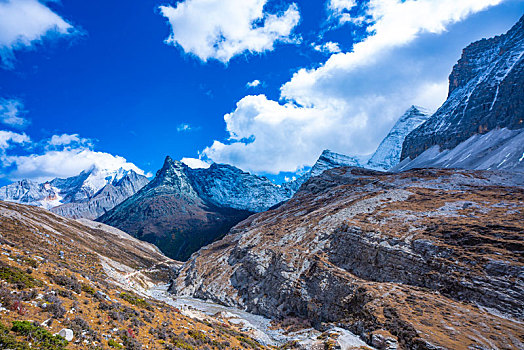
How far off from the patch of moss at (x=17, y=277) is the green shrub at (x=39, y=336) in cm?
550

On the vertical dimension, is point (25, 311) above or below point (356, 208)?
below

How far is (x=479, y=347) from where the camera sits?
73.8ft

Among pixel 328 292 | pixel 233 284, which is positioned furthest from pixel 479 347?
pixel 233 284

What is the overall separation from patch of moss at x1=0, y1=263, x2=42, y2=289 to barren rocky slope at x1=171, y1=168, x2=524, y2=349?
32.0 metres

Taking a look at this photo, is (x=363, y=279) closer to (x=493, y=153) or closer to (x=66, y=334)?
(x=66, y=334)

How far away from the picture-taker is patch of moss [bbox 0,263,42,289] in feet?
55.0

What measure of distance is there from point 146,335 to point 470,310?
34.1 meters

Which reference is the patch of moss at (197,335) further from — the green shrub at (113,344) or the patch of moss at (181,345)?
the green shrub at (113,344)

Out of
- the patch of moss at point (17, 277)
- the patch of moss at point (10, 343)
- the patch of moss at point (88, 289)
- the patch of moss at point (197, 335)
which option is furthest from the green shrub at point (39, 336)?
the patch of moss at point (197, 335)

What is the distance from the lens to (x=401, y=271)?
39312 mm

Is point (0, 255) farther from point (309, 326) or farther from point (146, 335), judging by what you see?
point (309, 326)

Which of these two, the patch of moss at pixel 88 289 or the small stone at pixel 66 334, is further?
the patch of moss at pixel 88 289

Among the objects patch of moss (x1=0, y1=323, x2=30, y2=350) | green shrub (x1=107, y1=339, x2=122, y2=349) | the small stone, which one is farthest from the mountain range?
the small stone

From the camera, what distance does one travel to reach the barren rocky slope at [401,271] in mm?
27203
